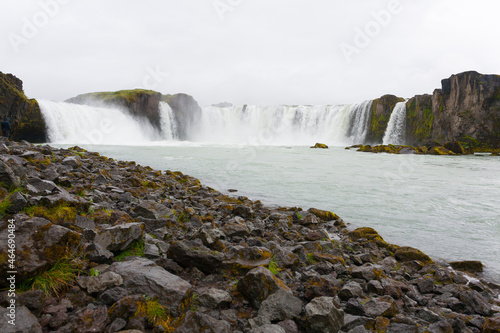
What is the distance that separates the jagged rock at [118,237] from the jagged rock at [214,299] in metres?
1.25

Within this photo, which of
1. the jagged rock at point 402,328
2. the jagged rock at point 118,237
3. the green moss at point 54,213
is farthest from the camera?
the green moss at point 54,213

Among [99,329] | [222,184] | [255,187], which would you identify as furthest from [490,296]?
[222,184]

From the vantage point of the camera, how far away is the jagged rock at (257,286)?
10.5ft

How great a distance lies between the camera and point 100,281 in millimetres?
2855

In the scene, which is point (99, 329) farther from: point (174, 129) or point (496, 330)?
point (174, 129)

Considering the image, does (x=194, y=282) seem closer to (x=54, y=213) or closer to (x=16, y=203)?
(x=54, y=213)

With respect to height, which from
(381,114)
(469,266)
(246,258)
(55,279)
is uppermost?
(381,114)

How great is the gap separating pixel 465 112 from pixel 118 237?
203 feet

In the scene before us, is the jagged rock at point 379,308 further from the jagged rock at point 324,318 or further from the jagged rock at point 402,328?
the jagged rock at point 324,318

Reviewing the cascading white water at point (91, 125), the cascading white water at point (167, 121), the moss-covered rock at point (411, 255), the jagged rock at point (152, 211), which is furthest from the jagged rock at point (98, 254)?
the cascading white water at point (167, 121)

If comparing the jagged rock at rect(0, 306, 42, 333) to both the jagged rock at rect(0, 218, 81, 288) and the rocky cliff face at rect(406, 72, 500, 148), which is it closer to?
the jagged rock at rect(0, 218, 81, 288)

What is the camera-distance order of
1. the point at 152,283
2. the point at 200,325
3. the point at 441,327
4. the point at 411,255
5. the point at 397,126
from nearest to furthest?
the point at 200,325, the point at 152,283, the point at 441,327, the point at 411,255, the point at 397,126

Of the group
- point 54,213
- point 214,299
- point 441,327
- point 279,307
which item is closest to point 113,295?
point 214,299

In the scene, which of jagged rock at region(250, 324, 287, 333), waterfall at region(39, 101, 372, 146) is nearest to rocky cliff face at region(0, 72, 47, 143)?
waterfall at region(39, 101, 372, 146)
